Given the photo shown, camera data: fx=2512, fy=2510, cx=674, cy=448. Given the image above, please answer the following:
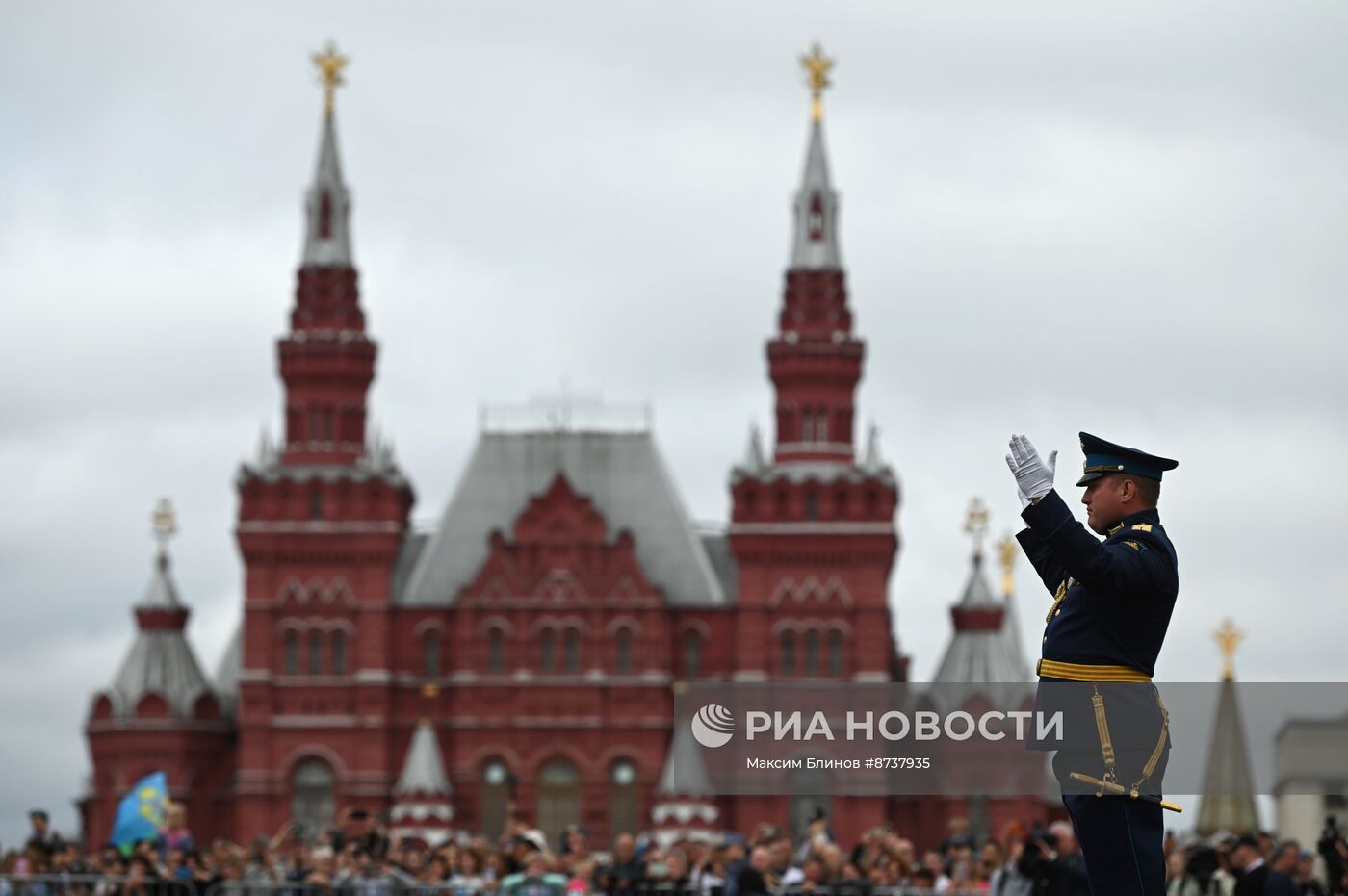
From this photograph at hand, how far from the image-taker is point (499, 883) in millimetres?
19953

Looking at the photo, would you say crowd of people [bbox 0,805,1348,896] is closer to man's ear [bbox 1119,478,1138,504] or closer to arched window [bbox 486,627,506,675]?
man's ear [bbox 1119,478,1138,504]

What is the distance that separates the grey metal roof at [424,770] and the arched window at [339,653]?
10.0 ft

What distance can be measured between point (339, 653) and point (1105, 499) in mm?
61905

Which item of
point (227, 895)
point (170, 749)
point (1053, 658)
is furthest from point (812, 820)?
point (170, 749)

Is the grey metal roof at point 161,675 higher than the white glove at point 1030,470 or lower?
higher

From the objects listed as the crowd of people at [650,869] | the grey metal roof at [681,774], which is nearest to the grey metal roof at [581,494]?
the grey metal roof at [681,774]

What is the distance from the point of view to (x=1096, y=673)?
717 centimetres

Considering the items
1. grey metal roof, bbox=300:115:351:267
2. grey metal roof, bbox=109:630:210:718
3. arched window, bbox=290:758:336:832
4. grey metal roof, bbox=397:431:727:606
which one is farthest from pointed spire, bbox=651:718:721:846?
grey metal roof, bbox=300:115:351:267

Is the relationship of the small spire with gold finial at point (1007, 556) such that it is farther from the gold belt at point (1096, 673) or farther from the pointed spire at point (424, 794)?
the gold belt at point (1096, 673)

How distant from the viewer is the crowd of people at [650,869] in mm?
15461

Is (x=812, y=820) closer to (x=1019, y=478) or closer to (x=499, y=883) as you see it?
(x=499, y=883)

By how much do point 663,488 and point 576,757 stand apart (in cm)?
851

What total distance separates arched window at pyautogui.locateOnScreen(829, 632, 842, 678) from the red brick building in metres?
0.08

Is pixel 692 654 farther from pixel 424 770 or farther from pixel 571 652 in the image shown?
pixel 424 770
